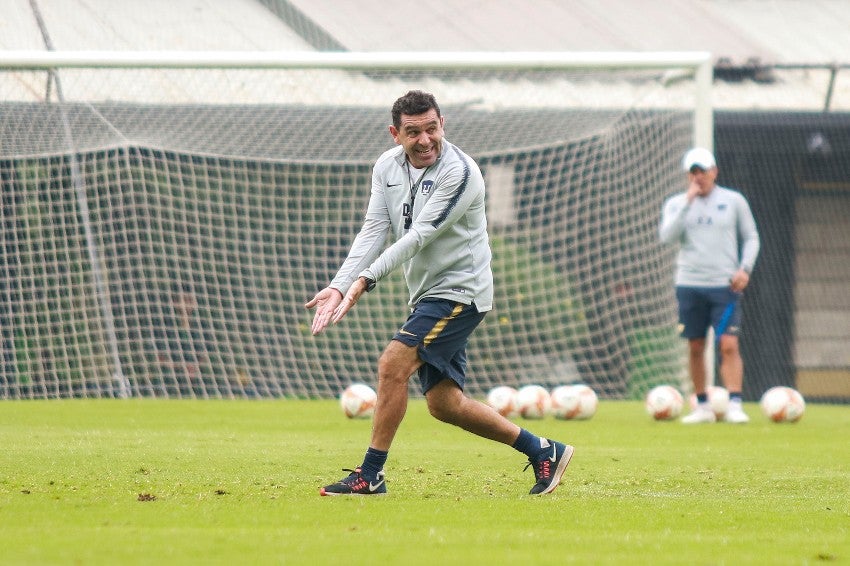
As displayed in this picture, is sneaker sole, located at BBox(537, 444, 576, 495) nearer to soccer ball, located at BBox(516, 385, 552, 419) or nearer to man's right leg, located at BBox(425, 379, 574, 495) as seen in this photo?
man's right leg, located at BBox(425, 379, 574, 495)

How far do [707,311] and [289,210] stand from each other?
16.6 feet

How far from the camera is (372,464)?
6113 mm

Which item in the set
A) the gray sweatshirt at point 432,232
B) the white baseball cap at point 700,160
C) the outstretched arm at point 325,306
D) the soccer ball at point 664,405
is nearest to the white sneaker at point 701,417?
the soccer ball at point 664,405

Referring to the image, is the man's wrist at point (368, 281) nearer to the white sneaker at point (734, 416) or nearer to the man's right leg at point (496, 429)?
the man's right leg at point (496, 429)

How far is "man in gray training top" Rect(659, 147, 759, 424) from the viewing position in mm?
11477

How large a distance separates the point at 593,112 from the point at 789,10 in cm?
578

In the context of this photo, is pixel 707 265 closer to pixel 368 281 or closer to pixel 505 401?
pixel 505 401

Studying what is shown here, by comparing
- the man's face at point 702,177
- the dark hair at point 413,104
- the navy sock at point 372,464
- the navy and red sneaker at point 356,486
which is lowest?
the navy and red sneaker at point 356,486

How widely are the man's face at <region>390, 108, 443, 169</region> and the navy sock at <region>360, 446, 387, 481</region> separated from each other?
4.40ft

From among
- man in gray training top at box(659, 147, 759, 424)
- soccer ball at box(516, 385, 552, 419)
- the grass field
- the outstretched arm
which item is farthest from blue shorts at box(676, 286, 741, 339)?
the outstretched arm

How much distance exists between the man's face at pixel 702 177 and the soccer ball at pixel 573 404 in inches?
78.5

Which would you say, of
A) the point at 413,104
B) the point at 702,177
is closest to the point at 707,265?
the point at 702,177

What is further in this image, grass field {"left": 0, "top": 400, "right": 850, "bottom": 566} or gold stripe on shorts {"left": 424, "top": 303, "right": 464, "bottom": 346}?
gold stripe on shorts {"left": 424, "top": 303, "right": 464, "bottom": 346}

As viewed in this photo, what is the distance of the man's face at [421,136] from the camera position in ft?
20.3
